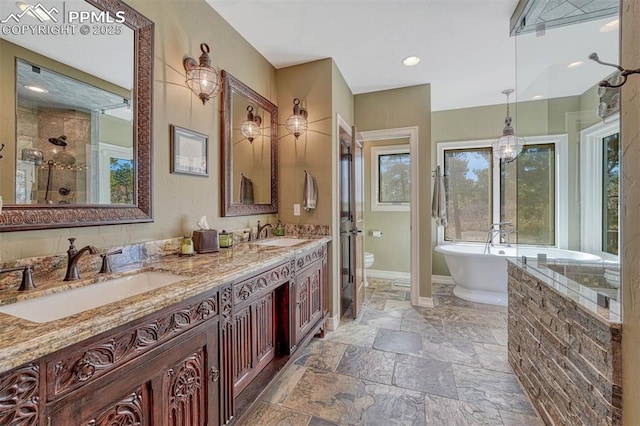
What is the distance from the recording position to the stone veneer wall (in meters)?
1.07

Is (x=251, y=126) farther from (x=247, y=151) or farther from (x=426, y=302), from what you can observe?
(x=426, y=302)

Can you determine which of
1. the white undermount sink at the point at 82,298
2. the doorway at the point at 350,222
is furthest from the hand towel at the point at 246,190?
the white undermount sink at the point at 82,298

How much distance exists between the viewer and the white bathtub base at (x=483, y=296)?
3363mm

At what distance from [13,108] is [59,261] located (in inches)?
24.6

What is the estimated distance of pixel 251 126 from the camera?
2.49 meters

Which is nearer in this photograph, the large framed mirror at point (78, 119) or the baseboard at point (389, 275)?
the large framed mirror at point (78, 119)

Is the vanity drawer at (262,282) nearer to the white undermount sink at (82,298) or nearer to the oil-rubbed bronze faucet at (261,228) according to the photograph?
the white undermount sink at (82,298)

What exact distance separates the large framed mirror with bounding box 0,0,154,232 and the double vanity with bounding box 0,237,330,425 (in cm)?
34

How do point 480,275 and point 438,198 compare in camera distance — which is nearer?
point 480,275

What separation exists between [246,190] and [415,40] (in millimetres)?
2000

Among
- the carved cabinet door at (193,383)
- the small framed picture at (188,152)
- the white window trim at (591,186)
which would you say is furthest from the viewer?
the white window trim at (591,186)

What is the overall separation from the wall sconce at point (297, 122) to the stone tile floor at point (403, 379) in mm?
1991

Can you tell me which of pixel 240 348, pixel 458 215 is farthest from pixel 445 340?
pixel 458 215

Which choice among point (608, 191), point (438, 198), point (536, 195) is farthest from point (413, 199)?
point (608, 191)
